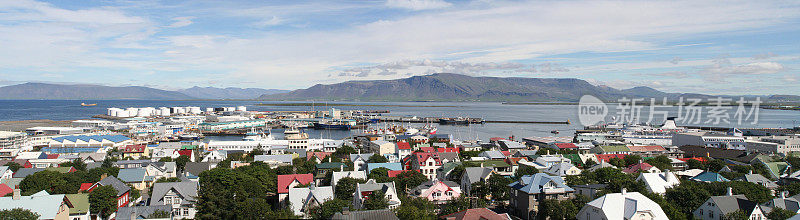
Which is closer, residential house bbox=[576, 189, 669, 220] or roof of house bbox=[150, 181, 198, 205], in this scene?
residential house bbox=[576, 189, 669, 220]

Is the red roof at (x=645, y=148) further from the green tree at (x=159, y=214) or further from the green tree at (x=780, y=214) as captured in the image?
the green tree at (x=159, y=214)

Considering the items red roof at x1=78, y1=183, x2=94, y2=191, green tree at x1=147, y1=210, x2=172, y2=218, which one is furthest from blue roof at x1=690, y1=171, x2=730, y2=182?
red roof at x1=78, y1=183, x2=94, y2=191

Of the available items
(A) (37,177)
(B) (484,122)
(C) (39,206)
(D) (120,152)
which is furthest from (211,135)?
(C) (39,206)

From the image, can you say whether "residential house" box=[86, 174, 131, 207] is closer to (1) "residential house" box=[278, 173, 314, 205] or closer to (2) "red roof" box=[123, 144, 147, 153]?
(1) "residential house" box=[278, 173, 314, 205]

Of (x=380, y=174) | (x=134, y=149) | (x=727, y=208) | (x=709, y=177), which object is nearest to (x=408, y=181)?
(x=380, y=174)

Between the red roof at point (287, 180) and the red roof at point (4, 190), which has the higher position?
the red roof at point (287, 180)

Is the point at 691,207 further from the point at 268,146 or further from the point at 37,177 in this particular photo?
the point at 268,146

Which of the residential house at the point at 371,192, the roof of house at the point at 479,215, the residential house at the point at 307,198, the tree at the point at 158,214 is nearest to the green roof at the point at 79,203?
the tree at the point at 158,214
